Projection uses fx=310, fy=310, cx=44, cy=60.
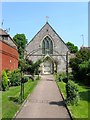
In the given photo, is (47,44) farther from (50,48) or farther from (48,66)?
(48,66)

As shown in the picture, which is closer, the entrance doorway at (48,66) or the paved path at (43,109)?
the paved path at (43,109)

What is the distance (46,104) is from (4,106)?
10.0 feet

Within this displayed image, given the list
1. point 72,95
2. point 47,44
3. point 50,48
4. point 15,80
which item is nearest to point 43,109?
point 72,95

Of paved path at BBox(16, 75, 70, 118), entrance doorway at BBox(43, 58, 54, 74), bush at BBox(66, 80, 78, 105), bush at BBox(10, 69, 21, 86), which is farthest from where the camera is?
entrance doorway at BBox(43, 58, 54, 74)

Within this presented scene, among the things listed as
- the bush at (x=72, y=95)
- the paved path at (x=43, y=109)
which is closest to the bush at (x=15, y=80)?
the paved path at (x=43, y=109)

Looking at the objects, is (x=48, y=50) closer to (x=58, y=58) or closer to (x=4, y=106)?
(x=58, y=58)

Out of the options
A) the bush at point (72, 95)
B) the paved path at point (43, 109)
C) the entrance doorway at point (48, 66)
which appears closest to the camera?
the paved path at point (43, 109)

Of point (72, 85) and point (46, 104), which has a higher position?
point (72, 85)

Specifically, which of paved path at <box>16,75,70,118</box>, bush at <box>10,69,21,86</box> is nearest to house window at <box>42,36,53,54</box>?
bush at <box>10,69,21,86</box>

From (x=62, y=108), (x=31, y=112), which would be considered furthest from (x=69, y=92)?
(x=31, y=112)

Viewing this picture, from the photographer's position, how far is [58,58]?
67812mm

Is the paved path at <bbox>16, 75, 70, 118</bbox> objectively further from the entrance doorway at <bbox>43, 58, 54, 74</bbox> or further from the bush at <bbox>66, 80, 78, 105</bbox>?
the entrance doorway at <bbox>43, 58, 54, 74</bbox>

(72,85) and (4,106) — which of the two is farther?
(72,85)

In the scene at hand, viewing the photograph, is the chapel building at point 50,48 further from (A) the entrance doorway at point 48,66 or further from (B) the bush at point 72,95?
(B) the bush at point 72,95
